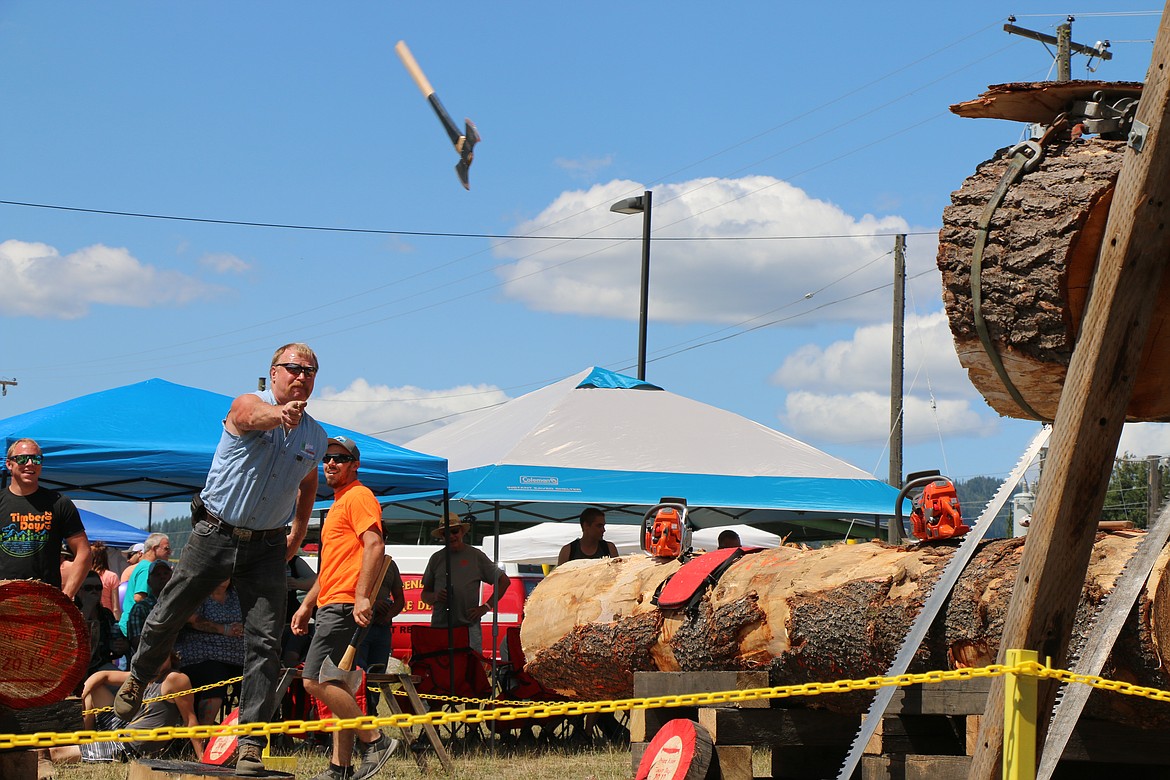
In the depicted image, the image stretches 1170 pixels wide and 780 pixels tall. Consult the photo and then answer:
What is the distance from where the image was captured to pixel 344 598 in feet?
21.3

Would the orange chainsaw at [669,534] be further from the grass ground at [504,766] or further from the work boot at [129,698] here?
the work boot at [129,698]

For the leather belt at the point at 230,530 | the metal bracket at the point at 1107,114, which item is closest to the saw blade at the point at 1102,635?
the metal bracket at the point at 1107,114

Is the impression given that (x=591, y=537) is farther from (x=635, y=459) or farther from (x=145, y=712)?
(x=145, y=712)

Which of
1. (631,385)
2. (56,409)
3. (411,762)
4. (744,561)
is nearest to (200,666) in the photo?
(411,762)

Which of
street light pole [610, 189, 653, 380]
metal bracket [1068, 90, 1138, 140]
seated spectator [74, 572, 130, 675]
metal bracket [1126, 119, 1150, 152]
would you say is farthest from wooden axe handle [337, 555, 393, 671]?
street light pole [610, 189, 653, 380]

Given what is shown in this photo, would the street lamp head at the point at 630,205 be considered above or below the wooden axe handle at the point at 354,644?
above

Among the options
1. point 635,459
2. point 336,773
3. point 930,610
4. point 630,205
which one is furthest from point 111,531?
point 930,610

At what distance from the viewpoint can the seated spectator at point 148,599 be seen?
933 centimetres

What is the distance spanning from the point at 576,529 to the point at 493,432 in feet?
44.7

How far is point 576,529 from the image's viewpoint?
25812 mm

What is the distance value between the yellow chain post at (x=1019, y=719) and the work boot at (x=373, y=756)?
407 centimetres

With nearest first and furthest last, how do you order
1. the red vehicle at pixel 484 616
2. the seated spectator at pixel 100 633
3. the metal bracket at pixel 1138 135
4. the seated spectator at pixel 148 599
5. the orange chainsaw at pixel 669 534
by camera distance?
the metal bracket at pixel 1138 135, the orange chainsaw at pixel 669 534, the seated spectator at pixel 148 599, the seated spectator at pixel 100 633, the red vehicle at pixel 484 616

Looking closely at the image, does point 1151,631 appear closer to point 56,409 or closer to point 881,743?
point 881,743

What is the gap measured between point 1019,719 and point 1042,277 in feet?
3.88
